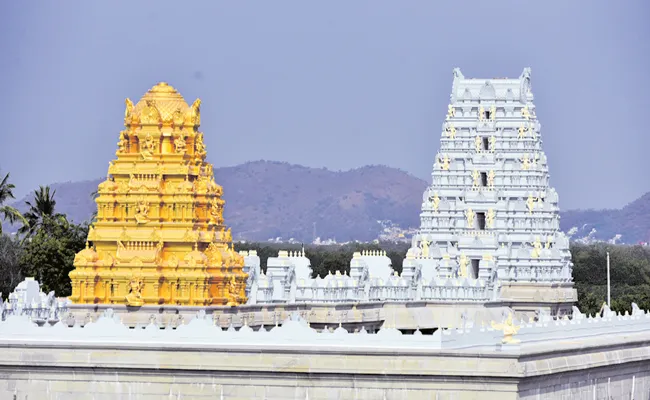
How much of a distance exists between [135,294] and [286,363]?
1698 cm

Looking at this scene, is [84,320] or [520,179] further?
[520,179]

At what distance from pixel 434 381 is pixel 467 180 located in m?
55.5

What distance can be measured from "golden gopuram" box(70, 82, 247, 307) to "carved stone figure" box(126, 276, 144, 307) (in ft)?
0.09

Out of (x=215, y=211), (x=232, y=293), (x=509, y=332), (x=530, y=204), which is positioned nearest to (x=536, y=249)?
(x=530, y=204)

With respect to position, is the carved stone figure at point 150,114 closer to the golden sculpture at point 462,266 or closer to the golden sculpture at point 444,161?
the golden sculpture at point 462,266

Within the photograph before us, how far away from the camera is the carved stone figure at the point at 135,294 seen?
2808 inches

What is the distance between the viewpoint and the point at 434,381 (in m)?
54.0

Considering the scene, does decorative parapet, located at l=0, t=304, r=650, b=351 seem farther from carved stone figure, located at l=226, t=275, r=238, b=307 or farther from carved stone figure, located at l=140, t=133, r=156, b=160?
carved stone figure, located at l=226, t=275, r=238, b=307

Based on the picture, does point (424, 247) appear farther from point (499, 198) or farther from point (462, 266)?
point (499, 198)

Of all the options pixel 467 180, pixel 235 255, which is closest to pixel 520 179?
pixel 467 180

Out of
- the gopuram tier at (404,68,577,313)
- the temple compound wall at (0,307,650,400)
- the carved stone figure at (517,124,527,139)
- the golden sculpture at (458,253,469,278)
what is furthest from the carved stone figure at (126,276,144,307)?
the carved stone figure at (517,124,527,139)

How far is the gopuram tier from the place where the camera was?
106 m

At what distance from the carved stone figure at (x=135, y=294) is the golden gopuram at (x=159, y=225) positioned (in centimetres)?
3

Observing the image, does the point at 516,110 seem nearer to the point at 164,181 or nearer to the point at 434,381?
the point at 164,181
